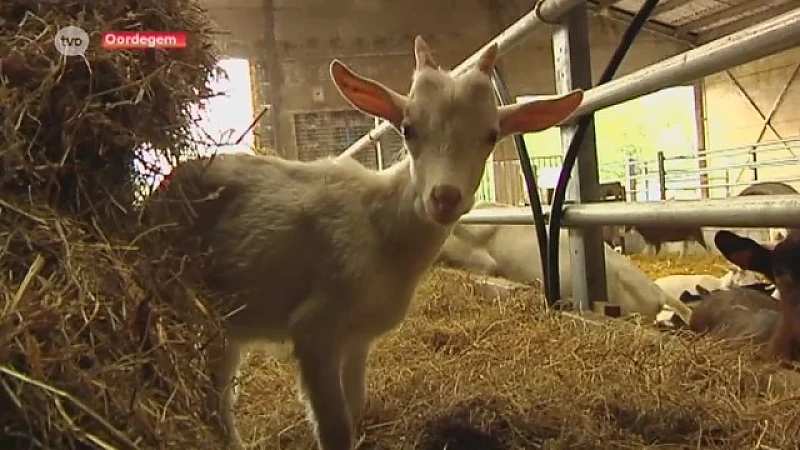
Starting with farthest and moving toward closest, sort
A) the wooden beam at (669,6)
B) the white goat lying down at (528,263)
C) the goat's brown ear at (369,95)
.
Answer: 1. the wooden beam at (669,6)
2. the white goat lying down at (528,263)
3. the goat's brown ear at (369,95)

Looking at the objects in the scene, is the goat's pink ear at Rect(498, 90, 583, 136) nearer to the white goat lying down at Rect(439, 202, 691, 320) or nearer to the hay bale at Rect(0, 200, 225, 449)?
the hay bale at Rect(0, 200, 225, 449)

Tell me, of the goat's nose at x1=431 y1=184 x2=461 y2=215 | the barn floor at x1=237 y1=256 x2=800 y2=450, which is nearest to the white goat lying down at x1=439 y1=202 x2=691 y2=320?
the barn floor at x1=237 y1=256 x2=800 y2=450

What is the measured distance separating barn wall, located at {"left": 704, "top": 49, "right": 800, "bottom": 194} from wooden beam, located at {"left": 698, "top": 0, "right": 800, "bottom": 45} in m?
0.77

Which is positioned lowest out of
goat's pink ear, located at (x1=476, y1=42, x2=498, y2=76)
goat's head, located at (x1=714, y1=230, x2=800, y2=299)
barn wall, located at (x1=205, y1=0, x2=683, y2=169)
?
goat's head, located at (x1=714, y1=230, x2=800, y2=299)

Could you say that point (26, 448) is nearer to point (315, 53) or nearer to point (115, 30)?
point (115, 30)

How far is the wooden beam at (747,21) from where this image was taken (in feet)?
44.6

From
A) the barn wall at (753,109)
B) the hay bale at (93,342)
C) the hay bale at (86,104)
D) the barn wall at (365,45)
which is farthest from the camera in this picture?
the barn wall at (753,109)

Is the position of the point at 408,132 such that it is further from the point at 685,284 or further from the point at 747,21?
the point at 747,21

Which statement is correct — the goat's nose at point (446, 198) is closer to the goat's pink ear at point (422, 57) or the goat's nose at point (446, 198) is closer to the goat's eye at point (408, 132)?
the goat's eye at point (408, 132)

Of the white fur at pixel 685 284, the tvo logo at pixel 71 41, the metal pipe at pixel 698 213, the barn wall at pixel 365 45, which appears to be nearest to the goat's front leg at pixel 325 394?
the tvo logo at pixel 71 41

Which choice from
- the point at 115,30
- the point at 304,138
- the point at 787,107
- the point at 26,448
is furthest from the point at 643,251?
the point at 26,448

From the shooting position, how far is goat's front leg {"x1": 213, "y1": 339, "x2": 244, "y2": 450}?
2214mm

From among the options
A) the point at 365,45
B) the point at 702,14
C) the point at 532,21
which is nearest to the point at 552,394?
the point at 532,21

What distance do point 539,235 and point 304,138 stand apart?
383 inches
